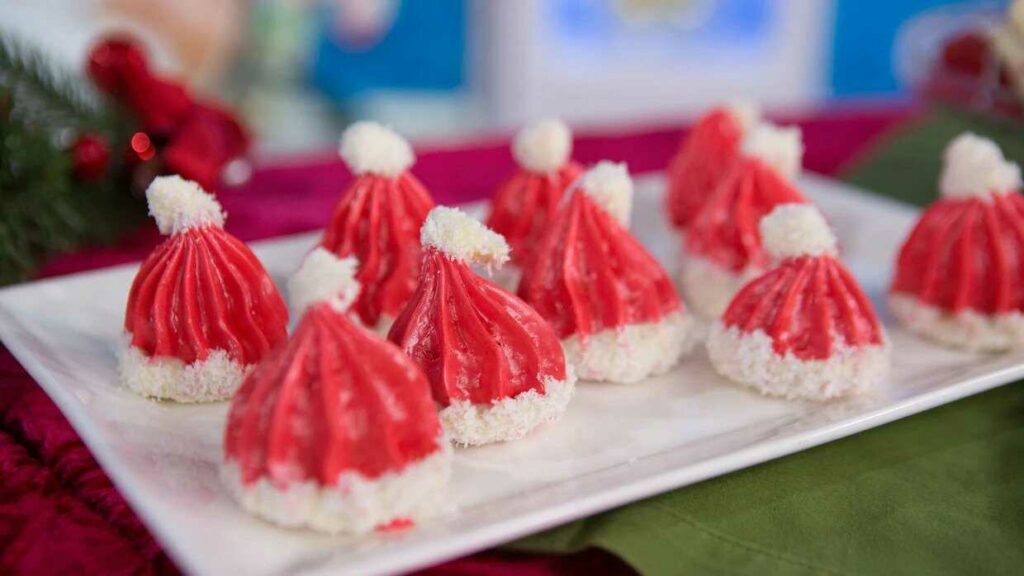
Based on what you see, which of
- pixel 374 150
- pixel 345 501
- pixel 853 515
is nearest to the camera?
pixel 345 501

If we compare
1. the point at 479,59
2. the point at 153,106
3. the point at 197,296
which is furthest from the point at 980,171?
the point at 479,59

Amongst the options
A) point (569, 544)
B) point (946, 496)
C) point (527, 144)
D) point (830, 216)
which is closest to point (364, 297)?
point (527, 144)

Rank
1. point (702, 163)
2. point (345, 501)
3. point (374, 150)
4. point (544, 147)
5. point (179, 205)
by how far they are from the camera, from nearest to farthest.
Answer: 1. point (345, 501)
2. point (179, 205)
3. point (374, 150)
4. point (544, 147)
5. point (702, 163)

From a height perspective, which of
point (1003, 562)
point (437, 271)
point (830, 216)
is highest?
point (437, 271)

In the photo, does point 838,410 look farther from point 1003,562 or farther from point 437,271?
point 437,271

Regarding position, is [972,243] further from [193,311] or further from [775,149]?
[193,311]

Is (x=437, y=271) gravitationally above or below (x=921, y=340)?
above

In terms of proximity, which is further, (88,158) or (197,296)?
(88,158)

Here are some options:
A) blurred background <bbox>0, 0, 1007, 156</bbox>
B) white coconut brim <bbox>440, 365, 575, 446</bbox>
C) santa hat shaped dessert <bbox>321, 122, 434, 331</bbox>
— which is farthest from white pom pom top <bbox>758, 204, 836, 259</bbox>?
blurred background <bbox>0, 0, 1007, 156</bbox>
